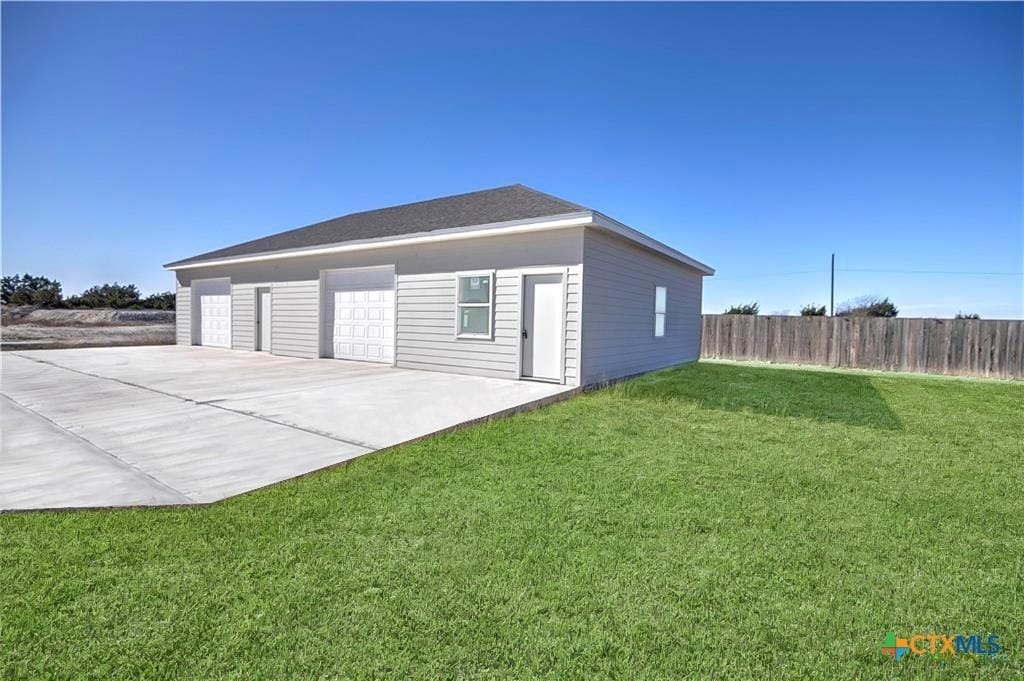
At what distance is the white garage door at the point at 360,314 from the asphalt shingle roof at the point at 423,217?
38.3 inches

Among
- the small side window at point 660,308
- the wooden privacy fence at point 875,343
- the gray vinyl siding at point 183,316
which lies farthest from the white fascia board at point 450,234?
the wooden privacy fence at point 875,343

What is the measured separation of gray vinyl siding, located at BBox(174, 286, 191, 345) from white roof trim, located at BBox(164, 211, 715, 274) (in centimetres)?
551

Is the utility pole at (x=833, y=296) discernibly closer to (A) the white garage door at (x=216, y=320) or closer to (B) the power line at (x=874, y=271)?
(B) the power line at (x=874, y=271)

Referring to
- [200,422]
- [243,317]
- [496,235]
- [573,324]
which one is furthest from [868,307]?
[200,422]

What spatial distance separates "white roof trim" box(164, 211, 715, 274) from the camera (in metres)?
7.80

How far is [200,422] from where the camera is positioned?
5.45 m

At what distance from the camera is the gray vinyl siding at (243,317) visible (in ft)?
47.3

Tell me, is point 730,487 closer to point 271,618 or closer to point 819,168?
point 271,618

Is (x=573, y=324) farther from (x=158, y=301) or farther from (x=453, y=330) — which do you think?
(x=158, y=301)

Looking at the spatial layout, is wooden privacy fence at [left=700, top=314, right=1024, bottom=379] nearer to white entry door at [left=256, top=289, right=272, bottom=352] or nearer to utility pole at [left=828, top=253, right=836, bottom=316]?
white entry door at [left=256, top=289, right=272, bottom=352]

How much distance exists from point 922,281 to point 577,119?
A: 36.4m

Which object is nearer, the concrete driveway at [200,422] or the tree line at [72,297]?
the concrete driveway at [200,422]

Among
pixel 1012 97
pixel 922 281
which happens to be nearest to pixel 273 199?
pixel 1012 97

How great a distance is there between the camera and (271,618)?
2062 mm
